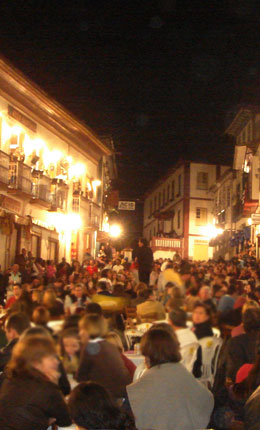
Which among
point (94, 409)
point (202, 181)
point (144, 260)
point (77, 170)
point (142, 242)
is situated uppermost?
point (202, 181)

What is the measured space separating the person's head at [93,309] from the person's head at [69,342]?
Result: 0.30 metres

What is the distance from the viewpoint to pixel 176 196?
202 feet

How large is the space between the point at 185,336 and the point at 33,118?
2131 cm

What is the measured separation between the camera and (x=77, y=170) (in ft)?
103

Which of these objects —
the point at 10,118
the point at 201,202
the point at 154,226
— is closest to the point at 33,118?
the point at 10,118

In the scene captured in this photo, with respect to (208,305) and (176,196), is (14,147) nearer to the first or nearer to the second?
(208,305)

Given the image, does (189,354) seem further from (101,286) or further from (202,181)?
(202,181)

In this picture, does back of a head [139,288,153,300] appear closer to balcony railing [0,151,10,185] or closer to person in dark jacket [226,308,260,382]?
person in dark jacket [226,308,260,382]

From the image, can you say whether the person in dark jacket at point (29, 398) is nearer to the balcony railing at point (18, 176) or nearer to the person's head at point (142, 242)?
the person's head at point (142, 242)

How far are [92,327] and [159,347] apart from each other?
31.0 inches

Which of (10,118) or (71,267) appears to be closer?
(71,267)

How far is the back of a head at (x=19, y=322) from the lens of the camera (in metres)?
3.75

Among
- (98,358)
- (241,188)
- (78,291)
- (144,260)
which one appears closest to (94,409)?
(98,358)

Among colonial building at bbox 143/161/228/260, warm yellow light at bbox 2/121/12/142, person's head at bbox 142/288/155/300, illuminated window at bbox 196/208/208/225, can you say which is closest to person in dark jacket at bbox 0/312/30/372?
person's head at bbox 142/288/155/300
